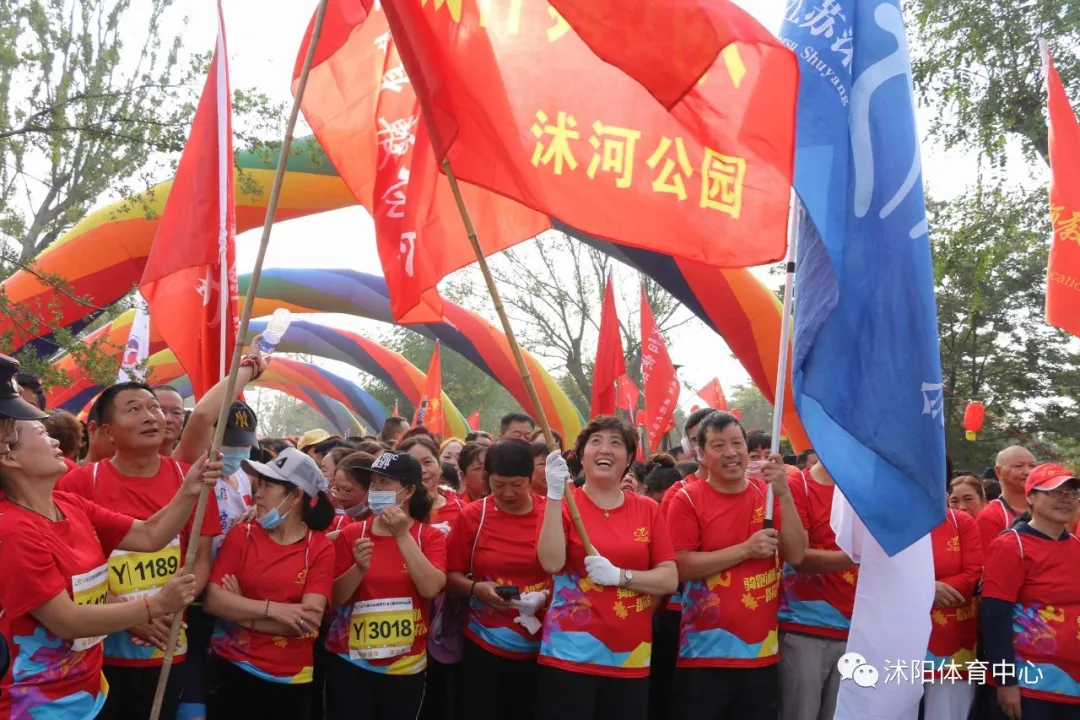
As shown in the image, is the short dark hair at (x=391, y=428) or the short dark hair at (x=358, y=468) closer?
the short dark hair at (x=358, y=468)

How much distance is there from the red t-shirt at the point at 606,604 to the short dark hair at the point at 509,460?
14.2 inches

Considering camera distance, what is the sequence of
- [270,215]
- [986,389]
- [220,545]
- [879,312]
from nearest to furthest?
1. [270,215]
2. [879,312]
3. [220,545]
4. [986,389]

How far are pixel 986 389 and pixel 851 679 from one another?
22.6 m

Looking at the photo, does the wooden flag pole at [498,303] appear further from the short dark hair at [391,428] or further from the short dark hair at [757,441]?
the short dark hair at [391,428]

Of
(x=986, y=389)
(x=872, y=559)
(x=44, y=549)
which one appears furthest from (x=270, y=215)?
(x=986, y=389)

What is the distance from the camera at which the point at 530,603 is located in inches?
176

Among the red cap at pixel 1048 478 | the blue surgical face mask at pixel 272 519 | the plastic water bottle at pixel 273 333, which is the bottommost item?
the blue surgical face mask at pixel 272 519

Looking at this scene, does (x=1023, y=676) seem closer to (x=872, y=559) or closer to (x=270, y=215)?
(x=872, y=559)

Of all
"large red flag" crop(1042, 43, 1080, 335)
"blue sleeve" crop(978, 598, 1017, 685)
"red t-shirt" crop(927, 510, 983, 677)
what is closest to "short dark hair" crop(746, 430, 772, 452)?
"red t-shirt" crop(927, 510, 983, 677)

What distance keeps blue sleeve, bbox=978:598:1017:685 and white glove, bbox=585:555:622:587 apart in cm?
195

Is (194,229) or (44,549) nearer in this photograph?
(44,549)

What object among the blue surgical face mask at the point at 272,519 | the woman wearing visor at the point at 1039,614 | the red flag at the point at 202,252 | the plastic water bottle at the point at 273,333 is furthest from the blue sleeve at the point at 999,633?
the red flag at the point at 202,252

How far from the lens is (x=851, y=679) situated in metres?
4.18

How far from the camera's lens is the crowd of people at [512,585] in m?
4.06
